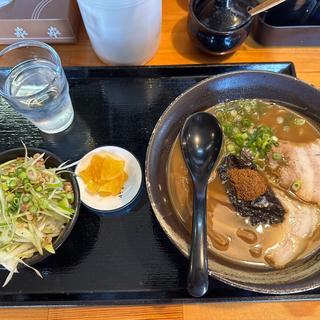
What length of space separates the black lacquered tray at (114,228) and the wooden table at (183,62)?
5 cm

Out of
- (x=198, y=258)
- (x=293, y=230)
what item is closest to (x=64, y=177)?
(x=198, y=258)

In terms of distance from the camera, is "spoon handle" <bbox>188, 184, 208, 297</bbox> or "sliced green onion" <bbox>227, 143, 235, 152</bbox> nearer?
"spoon handle" <bbox>188, 184, 208, 297</bbox>

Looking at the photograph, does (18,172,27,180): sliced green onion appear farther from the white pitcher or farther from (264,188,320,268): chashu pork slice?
(264,188,320,268): chashu pork slice

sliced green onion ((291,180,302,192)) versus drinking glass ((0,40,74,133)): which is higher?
drinking glass ((0,40,74,133))

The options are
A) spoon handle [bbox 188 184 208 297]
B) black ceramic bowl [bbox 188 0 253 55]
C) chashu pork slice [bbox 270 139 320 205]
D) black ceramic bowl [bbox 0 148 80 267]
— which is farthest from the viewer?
black ceramic bowl [bbox 188 0 253 55]

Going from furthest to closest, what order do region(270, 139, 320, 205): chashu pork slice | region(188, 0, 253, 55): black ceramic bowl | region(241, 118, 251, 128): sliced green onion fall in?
1. region(188, 0, 253, 55): black ceramic bowl
2. region(241, 118, 251, 128): sliced green onion
3. region(270, 139, 320, 205): chashu pork slice

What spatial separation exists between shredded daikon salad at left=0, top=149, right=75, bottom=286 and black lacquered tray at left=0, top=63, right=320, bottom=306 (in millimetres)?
80

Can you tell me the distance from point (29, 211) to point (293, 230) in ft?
2.69

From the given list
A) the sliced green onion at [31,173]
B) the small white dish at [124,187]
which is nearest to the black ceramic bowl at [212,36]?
the small white dish at [124,187]

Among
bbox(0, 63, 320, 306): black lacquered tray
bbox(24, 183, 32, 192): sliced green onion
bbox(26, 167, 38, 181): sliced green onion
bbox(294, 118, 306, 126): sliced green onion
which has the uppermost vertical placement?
bbox(294, 118, 306, 126): sliced green onion

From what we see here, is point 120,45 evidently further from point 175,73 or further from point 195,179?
point 195,179

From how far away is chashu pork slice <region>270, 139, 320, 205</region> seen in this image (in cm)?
121

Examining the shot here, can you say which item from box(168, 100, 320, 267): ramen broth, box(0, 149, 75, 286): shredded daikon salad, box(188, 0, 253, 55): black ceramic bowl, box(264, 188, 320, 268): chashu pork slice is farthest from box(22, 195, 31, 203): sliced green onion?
box(188, 0, 253, 55): black ceramic bowl

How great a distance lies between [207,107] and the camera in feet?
4.35
